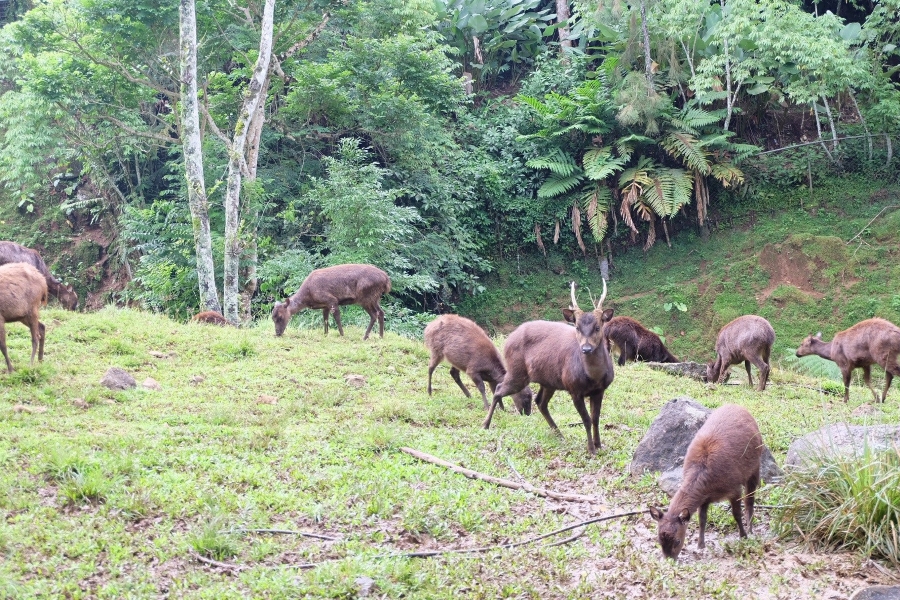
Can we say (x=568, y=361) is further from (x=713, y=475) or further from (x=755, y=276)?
(x=755, y=276)

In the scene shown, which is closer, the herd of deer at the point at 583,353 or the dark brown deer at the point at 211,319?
the herd of deer at the point at 583,353

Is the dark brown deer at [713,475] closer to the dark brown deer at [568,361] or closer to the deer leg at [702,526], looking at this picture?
the deer leg at [702,526]

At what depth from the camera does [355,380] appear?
34.1 ft

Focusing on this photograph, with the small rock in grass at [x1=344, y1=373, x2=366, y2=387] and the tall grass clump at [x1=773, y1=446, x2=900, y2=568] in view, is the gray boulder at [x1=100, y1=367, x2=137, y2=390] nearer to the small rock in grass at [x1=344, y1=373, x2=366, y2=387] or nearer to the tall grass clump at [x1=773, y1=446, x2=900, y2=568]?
the small rock in grass at [x1=344, y1=373, x2=366, y2=387]

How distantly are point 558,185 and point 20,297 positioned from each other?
15.6 m

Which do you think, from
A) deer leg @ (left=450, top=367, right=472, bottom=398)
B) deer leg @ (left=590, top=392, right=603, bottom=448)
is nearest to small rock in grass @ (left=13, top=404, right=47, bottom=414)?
deer leg @ (left=450, top=367, right=472, bottom=398)

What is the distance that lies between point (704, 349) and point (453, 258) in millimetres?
6798

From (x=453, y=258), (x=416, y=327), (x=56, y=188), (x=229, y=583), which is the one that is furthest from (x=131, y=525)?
(x=56, y=188)

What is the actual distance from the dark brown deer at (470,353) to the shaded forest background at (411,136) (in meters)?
7.29

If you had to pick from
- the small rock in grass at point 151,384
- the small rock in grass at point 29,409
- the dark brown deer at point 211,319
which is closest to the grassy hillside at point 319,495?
the small rock in grass at point 29,409

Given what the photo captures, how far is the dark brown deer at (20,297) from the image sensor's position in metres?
9.02

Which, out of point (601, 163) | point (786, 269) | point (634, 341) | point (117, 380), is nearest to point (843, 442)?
point (117, 380)

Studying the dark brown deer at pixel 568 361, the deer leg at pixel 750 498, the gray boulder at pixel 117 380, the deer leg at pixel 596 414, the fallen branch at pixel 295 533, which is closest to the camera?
the fallen branch at pixel 295 533

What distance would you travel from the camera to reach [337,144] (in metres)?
21.3
